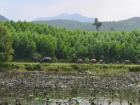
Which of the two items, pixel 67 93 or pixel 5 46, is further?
pixel 5 46

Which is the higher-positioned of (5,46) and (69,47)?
(5,46)

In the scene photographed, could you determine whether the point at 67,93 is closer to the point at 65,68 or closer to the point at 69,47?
the point at 65,68

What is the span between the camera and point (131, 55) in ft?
493

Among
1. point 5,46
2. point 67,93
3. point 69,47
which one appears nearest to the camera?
point 67,93

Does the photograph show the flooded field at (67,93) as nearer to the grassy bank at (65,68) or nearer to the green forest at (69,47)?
the grassy bank at (65,68)

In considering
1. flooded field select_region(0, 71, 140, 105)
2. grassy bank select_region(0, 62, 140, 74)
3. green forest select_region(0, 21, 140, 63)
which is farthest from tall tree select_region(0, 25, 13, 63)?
flooded field select_region(0, 71, 140, 105)

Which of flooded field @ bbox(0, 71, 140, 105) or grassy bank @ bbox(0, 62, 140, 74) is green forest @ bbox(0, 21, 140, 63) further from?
flooded field @ bbox(0, 71, 140, 105)

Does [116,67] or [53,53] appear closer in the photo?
[116,67]

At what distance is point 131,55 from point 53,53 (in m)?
24.7

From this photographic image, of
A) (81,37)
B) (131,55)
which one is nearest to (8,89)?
(131,55)

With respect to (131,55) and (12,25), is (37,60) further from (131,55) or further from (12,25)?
(12,25)

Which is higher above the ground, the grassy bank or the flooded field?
the flooded field

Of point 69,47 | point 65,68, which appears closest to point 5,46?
point 65,68

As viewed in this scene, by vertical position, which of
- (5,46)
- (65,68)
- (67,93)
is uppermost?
(67,93)
